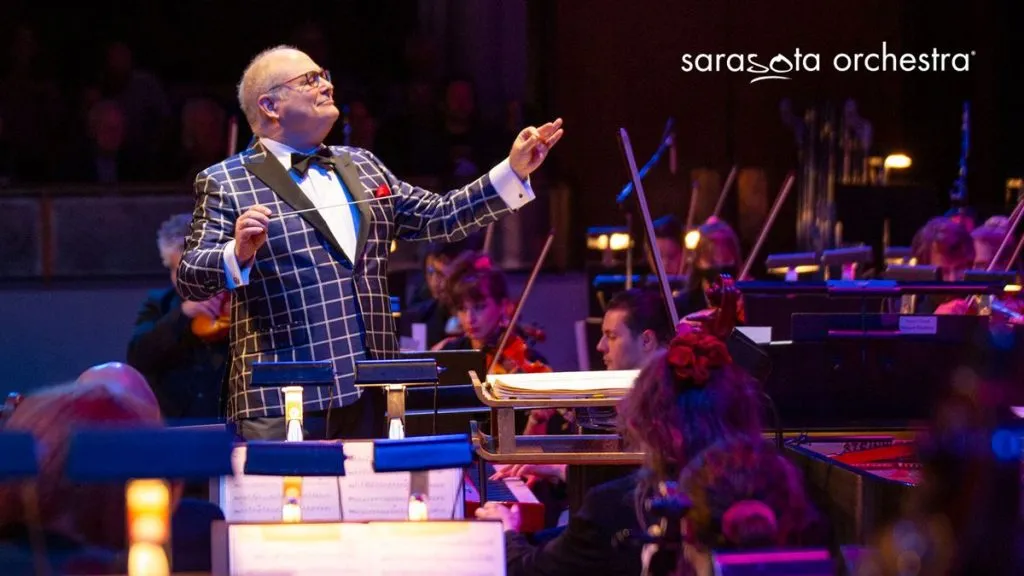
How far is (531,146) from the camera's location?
311cm

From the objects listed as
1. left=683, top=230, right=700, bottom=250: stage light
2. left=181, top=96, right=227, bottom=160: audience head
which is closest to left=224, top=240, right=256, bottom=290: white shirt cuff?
left=683, top=230, right=700, bottom=250: stage light

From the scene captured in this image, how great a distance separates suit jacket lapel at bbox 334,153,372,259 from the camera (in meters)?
3.12

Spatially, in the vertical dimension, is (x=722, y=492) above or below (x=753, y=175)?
below

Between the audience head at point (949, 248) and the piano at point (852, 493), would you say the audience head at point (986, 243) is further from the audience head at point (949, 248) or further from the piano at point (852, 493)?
the piano at point (852, 493)

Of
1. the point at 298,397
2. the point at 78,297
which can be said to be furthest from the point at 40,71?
the point at 298,397

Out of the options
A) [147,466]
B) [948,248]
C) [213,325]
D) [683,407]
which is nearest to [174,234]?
[213,325]

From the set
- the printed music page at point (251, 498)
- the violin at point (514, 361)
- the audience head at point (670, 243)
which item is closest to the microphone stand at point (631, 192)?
the audience head at point (670, 243)

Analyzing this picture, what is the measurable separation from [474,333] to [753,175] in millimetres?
4424

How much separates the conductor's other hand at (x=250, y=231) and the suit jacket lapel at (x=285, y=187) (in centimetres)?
23

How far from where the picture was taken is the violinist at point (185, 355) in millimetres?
5297

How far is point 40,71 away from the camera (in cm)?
934

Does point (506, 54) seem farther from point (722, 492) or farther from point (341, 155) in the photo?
point (722, 492)

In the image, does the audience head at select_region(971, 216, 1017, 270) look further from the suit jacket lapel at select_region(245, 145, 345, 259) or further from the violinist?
the suit jacket lapel at select_region(245, 145, 345, 259)

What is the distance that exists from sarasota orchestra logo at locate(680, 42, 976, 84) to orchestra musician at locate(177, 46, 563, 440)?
5.81m
